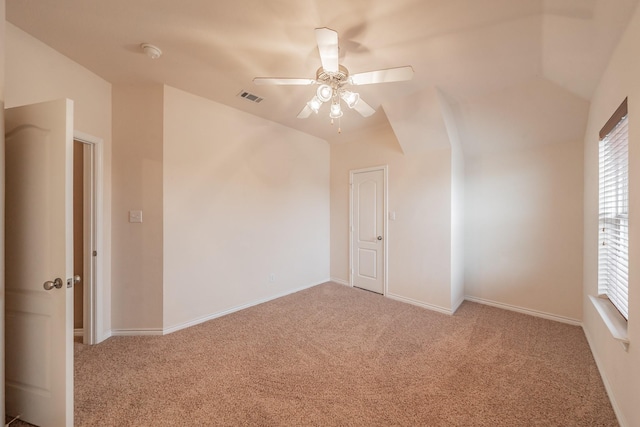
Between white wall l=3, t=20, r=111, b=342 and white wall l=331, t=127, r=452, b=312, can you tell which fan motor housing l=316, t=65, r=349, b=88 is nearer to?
white wall l=331, t=127, r=452, b=312

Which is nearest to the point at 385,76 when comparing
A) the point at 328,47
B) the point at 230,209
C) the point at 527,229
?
the point at 328,47

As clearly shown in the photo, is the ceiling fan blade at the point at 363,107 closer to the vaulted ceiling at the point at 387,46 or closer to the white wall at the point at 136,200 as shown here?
the vaulted ceiling at the point at 387,46

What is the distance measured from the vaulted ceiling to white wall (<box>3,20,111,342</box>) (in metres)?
0.10

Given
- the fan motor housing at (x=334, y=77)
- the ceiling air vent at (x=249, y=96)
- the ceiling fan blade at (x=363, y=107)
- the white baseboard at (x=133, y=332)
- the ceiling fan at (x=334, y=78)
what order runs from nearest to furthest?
the ceiling fan at (x=334, y=78)
the fan motor housing at (x=334, y=77)
the ceiling fan blade at (x=363, y=107)
the white baseboard at (x=133, y=332)
the ceiling air vent at (x=249, y=96)

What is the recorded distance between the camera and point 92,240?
2.49 meters

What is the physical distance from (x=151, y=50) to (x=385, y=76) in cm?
193

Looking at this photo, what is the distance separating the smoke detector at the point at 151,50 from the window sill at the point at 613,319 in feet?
12.9

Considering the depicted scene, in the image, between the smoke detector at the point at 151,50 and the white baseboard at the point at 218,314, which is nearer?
the smoke detector at the point at 151,50

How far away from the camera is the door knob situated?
1.42 m

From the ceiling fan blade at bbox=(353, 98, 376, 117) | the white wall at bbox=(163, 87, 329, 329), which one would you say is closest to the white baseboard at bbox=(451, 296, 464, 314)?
the white wall at bbox=(163, 87, 329, 329)

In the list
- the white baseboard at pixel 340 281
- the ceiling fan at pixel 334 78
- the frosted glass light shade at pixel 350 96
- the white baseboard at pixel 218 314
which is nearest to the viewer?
the ceiling fan at pixel 334 78

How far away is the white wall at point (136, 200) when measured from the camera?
8.73ft

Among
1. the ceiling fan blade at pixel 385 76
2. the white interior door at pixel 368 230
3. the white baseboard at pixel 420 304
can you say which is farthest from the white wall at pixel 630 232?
the white interior door at pixel 368 230

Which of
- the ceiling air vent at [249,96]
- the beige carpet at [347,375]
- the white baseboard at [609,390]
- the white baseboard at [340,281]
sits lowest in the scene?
the beige carpet at [347,375]
